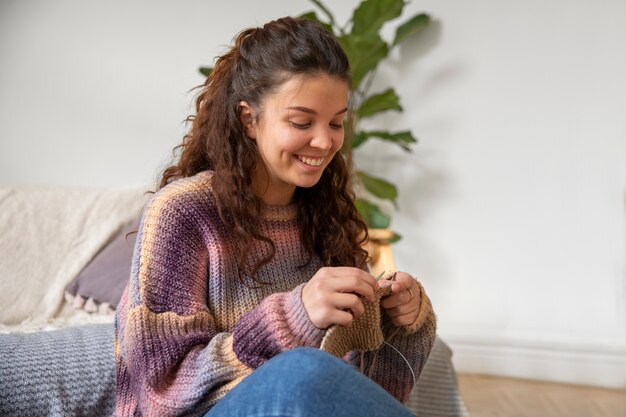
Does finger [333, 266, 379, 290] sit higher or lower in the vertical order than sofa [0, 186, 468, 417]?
higher

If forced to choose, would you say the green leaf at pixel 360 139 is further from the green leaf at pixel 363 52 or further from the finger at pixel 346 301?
the finger at pixel 346 301

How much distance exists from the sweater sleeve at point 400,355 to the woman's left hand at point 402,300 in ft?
0.06

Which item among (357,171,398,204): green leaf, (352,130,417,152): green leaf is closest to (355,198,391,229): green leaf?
(357,171,398,204): green leaf

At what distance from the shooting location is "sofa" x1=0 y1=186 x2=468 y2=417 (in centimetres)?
117

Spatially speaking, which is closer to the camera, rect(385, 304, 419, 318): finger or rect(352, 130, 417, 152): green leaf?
rect(385, 304, 419, 318): finger

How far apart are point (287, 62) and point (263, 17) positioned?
6.18 ft

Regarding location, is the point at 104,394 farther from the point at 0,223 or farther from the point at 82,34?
the point at 82,34

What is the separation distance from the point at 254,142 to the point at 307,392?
0.51 metres

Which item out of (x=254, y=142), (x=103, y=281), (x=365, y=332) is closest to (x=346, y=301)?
(x=365, y=332)

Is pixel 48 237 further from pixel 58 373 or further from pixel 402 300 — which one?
pixel 402 300

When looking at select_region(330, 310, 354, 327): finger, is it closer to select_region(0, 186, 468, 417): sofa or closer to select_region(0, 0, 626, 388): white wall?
select_region(0, 186, 468, 417): sofa

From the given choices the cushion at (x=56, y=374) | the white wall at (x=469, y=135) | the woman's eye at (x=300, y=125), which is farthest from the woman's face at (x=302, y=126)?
the white wall at (x=469, y=135)

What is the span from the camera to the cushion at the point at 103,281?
1.75 m

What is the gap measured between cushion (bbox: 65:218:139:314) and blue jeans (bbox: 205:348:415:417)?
40.3 inches
